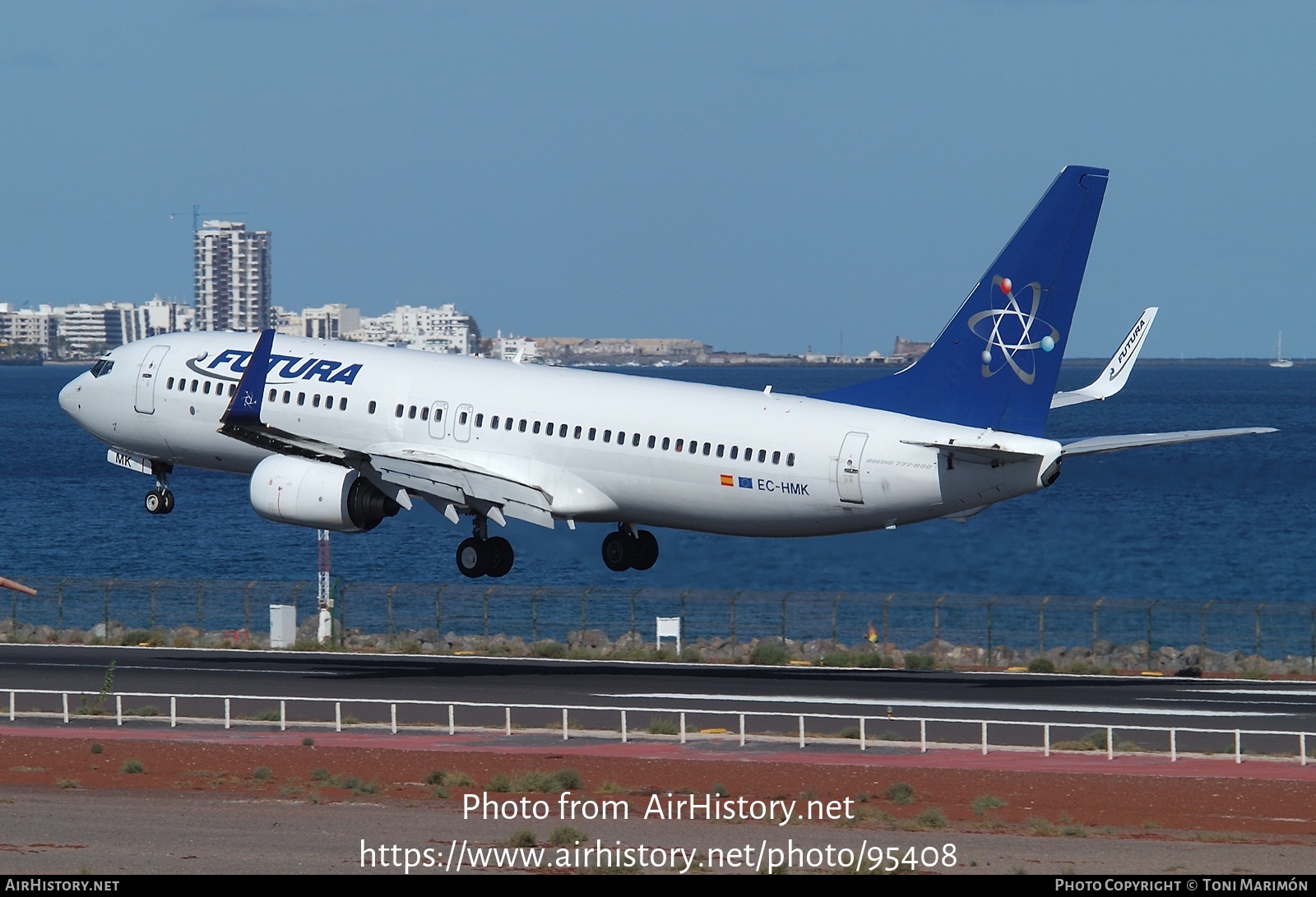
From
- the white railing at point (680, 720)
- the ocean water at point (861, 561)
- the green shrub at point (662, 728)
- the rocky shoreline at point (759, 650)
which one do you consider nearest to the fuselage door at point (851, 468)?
the white railing at point (680, 720)

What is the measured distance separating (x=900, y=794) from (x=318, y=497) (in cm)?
2117

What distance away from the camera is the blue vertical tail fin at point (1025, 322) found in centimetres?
4697

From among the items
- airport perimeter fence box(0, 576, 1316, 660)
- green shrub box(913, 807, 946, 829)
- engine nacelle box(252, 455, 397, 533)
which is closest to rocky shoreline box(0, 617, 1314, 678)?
airport perimeter fence box(0, 576, 1316, 660)

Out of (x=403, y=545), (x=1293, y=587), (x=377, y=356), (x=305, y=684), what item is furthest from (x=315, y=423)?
(x=403, y=545)

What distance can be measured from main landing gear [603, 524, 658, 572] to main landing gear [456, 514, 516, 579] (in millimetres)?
3007

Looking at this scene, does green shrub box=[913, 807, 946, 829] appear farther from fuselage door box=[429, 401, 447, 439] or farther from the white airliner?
fuselage door box=[429, 401, 447, 439]

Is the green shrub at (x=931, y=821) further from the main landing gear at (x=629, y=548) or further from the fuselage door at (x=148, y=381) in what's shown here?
the fuselage door at (x=148, y=381)

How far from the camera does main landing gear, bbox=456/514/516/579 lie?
54.0m

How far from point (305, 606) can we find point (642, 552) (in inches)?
2137

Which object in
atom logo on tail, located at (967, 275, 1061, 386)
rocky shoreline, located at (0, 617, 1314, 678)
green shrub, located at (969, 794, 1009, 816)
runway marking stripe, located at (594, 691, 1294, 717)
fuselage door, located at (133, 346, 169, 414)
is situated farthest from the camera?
rocky shoreline, located at (0, 617, 1314, 678)

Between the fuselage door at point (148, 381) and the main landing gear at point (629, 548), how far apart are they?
15259 millimetres
